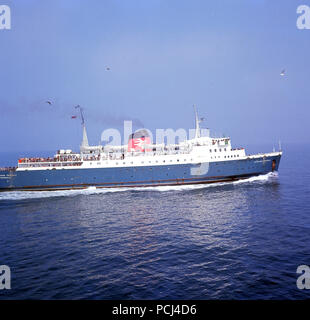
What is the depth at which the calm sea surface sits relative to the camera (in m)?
12.5

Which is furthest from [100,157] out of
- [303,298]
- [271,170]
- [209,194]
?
[303,298]

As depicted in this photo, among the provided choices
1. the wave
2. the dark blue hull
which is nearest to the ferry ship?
the dark blue hull

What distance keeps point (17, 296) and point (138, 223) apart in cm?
1164

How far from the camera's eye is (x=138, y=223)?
73.6 ft

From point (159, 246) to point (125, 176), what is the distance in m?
21.3

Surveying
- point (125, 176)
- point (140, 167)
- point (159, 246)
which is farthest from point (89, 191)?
point (159, 246)

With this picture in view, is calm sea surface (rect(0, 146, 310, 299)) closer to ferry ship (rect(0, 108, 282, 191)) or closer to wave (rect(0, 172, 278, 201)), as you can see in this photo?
wave (rect(0, 172, 278, 201))

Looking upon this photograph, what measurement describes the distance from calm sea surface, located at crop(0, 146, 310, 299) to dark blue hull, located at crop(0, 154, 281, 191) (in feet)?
19.6

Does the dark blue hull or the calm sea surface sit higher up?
the dark blue hull

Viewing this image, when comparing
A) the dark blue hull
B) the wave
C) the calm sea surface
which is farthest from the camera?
the dark blue hull

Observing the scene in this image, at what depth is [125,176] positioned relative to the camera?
3794 centimetres

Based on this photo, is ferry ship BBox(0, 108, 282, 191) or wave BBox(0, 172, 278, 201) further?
ferry ship BBox(0, 108, 282, 191)

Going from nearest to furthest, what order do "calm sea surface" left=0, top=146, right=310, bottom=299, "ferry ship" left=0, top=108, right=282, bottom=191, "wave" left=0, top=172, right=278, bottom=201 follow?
"calm sea surface" left=0, top=146, right=310, bottom=299 < "wave" left=0, top=172, right=278, bottom=201 < "ferry ship" left=0, top=108, right=282, bottom=191

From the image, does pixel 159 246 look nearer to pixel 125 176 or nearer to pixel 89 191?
pixel 125 176
